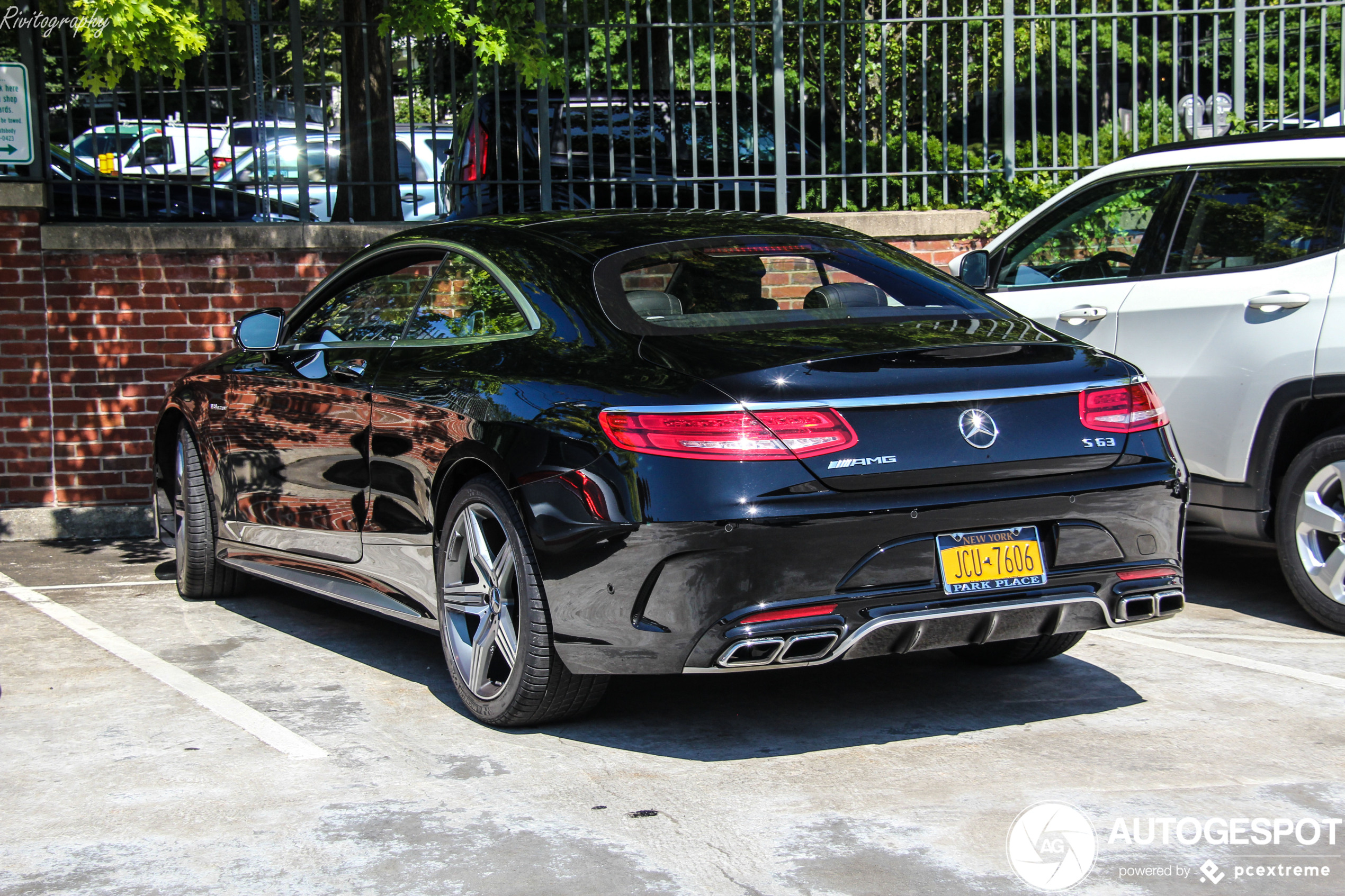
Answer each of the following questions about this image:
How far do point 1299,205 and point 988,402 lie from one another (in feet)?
8.44

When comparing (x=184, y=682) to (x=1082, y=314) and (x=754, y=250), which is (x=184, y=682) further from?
(x=1082, y=314)

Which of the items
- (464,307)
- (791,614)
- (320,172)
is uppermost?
(320,172)

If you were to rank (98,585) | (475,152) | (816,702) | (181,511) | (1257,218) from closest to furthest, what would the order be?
1. (816,702)
2. (1257,218)
3. (181,511)
4. (98,585)
5. (475,152)

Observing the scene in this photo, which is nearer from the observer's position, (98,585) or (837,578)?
(837,578)

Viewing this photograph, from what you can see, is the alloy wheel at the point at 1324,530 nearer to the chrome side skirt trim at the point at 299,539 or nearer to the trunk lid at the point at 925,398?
the trunk lid at the point at 925,398

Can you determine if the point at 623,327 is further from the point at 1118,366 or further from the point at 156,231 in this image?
the point at 156,231

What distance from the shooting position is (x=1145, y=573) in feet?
14.2

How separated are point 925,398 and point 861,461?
0.88 feet

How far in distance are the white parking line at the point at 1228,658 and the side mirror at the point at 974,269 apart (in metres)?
1.57

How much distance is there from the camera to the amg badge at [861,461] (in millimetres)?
3947

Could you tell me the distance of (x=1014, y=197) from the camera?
10.2 meters

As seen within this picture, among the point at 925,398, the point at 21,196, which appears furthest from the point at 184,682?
the point at 21,196

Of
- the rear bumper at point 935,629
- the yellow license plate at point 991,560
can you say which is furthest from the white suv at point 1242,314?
the yellow license plate at point 991,560

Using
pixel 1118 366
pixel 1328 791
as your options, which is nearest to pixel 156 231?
pixel 1118 366
